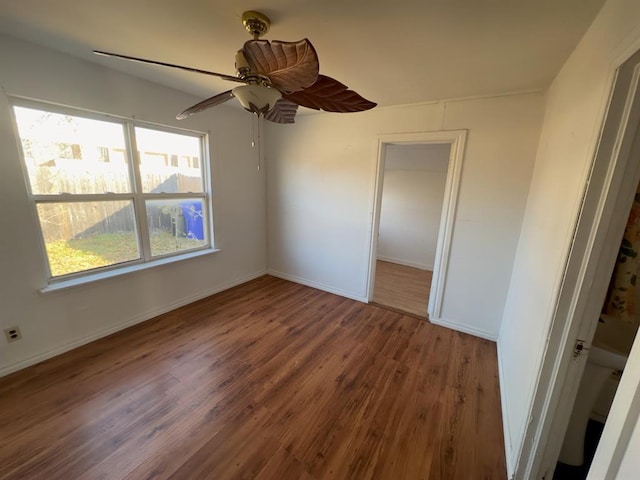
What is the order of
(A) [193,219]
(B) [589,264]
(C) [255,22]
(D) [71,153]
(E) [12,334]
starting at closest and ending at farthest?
(B) [589,264] → (C) [255,22] → (E) [12,334] → (D) [71,153] → (A) [193,219]

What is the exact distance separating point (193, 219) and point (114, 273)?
1010 mm

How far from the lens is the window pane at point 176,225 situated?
9.14 feet

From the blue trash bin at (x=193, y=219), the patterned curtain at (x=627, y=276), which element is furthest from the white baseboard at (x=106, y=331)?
the patterned curtain at (x=627, y=276)

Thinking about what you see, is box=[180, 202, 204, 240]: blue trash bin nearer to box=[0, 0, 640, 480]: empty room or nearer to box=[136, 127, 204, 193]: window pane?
box=[0, 0, 640, 480]: empty room

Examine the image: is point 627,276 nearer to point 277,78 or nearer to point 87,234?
point 277,78

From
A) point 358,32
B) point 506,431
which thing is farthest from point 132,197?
point 506,431

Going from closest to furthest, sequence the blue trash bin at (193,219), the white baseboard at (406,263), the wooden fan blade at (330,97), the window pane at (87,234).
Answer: the wooden fan blade at (330,97) < the window pane at (87,234) < the blue trash bin at (193,219) < the white baseboard at (406,263)

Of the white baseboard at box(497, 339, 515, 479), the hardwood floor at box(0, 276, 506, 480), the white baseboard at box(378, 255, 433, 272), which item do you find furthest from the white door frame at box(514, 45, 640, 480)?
the white baseboard at box(378, 255, 433, 272)

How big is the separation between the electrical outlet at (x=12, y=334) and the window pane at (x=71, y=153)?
1.05 m

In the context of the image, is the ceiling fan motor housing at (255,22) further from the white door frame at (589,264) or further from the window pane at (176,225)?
the window pane at (176,225)

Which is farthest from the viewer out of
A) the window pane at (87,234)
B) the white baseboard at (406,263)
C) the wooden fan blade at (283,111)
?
the white baseboard at (406,263)

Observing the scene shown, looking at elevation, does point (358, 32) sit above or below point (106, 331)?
above

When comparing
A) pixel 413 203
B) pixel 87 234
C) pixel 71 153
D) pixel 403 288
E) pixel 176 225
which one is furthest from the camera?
A: pixel 413 203

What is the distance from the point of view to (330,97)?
1462mm
